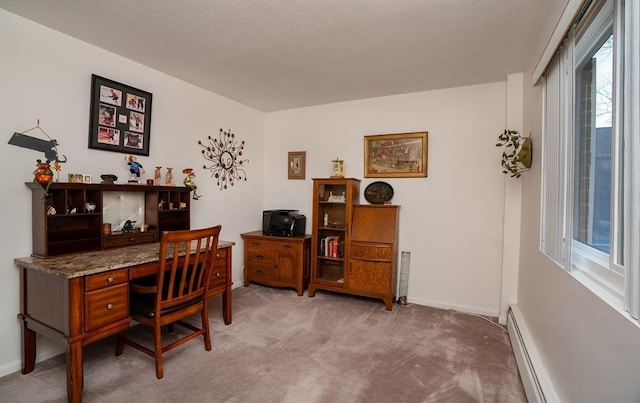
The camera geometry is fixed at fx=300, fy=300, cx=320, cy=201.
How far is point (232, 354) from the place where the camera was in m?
2.29

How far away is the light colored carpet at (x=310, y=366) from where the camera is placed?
185 centimetres

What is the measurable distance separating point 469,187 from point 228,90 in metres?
2.93

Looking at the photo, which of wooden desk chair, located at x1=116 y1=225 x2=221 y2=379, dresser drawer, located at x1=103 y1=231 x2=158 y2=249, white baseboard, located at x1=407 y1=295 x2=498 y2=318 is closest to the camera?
wooden desk chair, located at x1=116 y1=225 x2=221 y2=379

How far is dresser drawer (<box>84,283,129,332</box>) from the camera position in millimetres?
1771

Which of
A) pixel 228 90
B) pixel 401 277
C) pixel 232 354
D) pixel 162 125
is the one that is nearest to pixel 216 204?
pixel 162 125

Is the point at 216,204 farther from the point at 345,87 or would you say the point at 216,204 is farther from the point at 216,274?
the point at 345,87

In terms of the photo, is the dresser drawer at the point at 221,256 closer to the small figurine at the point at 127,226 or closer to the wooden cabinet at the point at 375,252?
the small figurine at the point at 127,226

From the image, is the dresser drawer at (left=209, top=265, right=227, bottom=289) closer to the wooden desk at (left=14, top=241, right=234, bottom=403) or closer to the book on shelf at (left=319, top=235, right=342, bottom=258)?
the wooden desk at (left=14, top=241, right=234, bottom=403)

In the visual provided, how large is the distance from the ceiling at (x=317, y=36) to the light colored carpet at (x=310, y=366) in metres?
2.31

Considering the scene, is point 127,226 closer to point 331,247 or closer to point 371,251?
point 331,247

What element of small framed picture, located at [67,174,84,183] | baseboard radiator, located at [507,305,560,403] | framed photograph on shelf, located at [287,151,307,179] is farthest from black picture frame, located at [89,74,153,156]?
baseboard radiator, located at [507,305,560,403]

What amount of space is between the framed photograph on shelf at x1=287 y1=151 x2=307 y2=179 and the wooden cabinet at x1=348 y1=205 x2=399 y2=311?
1.06 metres

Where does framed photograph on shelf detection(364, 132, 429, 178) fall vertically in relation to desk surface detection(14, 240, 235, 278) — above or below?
above

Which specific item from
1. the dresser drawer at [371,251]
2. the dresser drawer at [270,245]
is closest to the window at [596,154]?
the dresser drawer at [371,251]
